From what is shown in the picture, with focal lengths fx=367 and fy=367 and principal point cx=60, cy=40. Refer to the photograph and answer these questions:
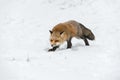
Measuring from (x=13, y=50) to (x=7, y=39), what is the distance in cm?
188

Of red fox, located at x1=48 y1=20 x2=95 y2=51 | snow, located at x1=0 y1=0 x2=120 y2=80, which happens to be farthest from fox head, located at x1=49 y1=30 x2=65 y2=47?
snow, located at x1=0 y1=0 x2=120 y2=80

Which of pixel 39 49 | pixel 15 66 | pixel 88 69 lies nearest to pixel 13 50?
pixel 39 49

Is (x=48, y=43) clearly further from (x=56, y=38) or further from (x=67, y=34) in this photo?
(x=56, y=38)

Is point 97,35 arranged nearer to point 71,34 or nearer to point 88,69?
point 71,34

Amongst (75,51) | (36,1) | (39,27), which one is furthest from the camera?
(36,1)

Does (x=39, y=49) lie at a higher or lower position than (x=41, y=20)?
lower

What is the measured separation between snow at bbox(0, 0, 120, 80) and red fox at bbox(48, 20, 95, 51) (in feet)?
0.86

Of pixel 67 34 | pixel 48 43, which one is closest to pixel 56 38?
pixel 67 34

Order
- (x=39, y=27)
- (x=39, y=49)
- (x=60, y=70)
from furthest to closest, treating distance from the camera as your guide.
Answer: (x=39, y=27) < (x=39, y=49) < (x=60, y=70)

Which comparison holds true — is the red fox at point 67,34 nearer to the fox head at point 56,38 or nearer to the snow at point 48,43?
the fox head at point 56,38

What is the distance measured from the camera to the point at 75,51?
10.1m

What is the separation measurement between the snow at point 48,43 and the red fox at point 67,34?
26 cm

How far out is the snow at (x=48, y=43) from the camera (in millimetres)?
7707

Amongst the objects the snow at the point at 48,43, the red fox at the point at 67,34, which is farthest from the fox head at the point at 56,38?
the snow at the point at 48,43
